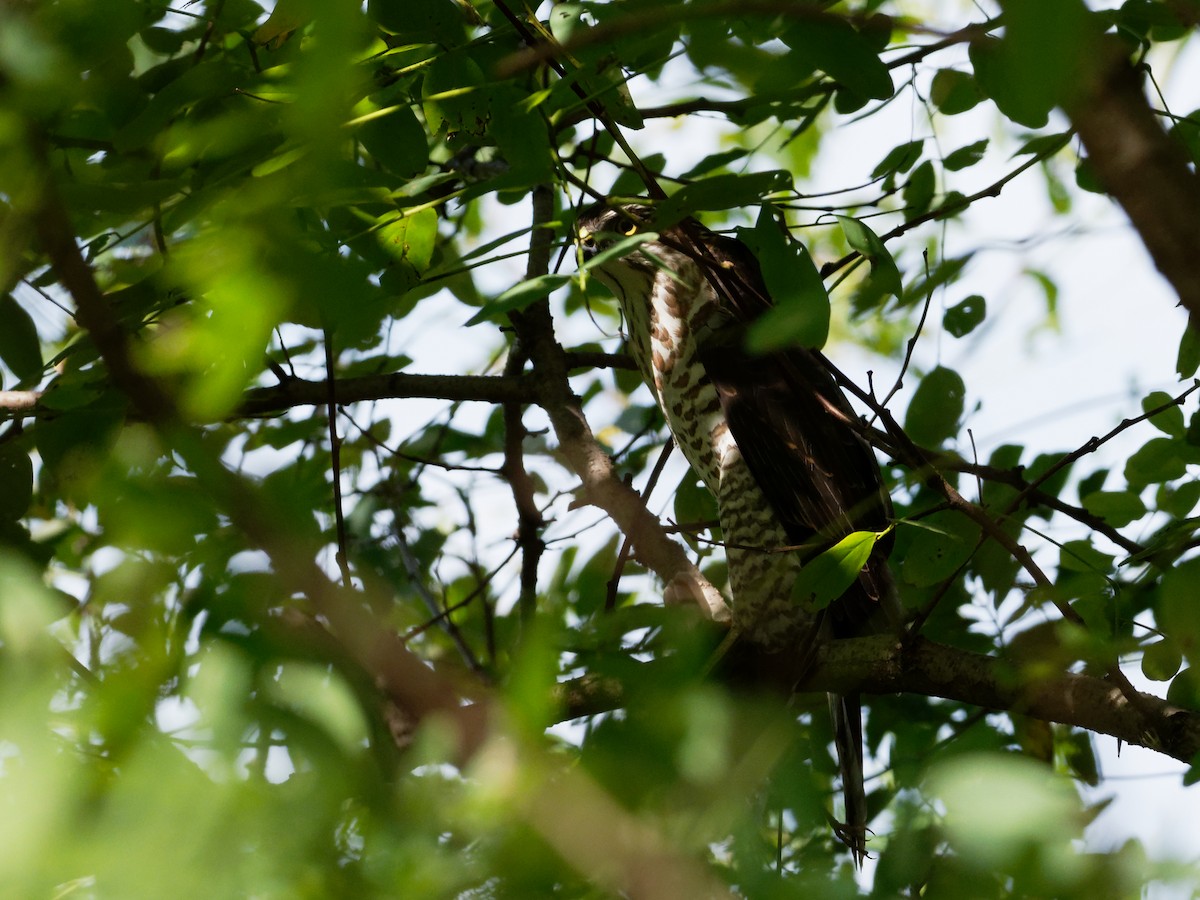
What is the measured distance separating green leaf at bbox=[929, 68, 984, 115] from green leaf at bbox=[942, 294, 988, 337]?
0.37 meters

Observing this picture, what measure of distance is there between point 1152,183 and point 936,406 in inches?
58.6

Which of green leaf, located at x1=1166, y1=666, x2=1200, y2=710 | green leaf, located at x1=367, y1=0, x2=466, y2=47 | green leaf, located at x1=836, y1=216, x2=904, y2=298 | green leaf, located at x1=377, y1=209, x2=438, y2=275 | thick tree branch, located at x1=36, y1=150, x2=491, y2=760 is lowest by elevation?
thick tree branch, located at x1=36, y1=150, x2=491, y2=760

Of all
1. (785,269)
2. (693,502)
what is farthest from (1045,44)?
(693,502)

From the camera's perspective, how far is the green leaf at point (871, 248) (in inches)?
53.7

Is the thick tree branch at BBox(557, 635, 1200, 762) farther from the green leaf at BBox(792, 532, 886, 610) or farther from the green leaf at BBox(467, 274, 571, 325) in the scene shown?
the green leaf at BBox(467, 274, 571, 325)

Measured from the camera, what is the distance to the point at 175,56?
2.04m

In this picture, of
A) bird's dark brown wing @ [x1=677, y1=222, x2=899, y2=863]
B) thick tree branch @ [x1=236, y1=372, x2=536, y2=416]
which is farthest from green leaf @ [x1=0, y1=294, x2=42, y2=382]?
bird's dark brown wing @ [x1=677, y1=222, x2=899, y2=863]

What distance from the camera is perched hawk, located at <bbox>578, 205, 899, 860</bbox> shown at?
7.31 feet

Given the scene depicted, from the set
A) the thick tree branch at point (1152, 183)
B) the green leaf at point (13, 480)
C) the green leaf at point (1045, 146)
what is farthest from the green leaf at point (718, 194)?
the green leaf at point (13, 480)

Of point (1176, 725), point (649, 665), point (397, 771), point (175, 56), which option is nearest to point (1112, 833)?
point (649, 665)

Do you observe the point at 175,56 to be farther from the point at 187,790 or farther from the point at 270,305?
the point at 187,790

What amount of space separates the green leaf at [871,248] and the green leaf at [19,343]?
1227 mm

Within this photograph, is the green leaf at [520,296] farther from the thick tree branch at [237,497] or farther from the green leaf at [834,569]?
the green leaf at [834,569]

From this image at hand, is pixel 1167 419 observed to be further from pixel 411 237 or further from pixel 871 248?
pixel 411 237
